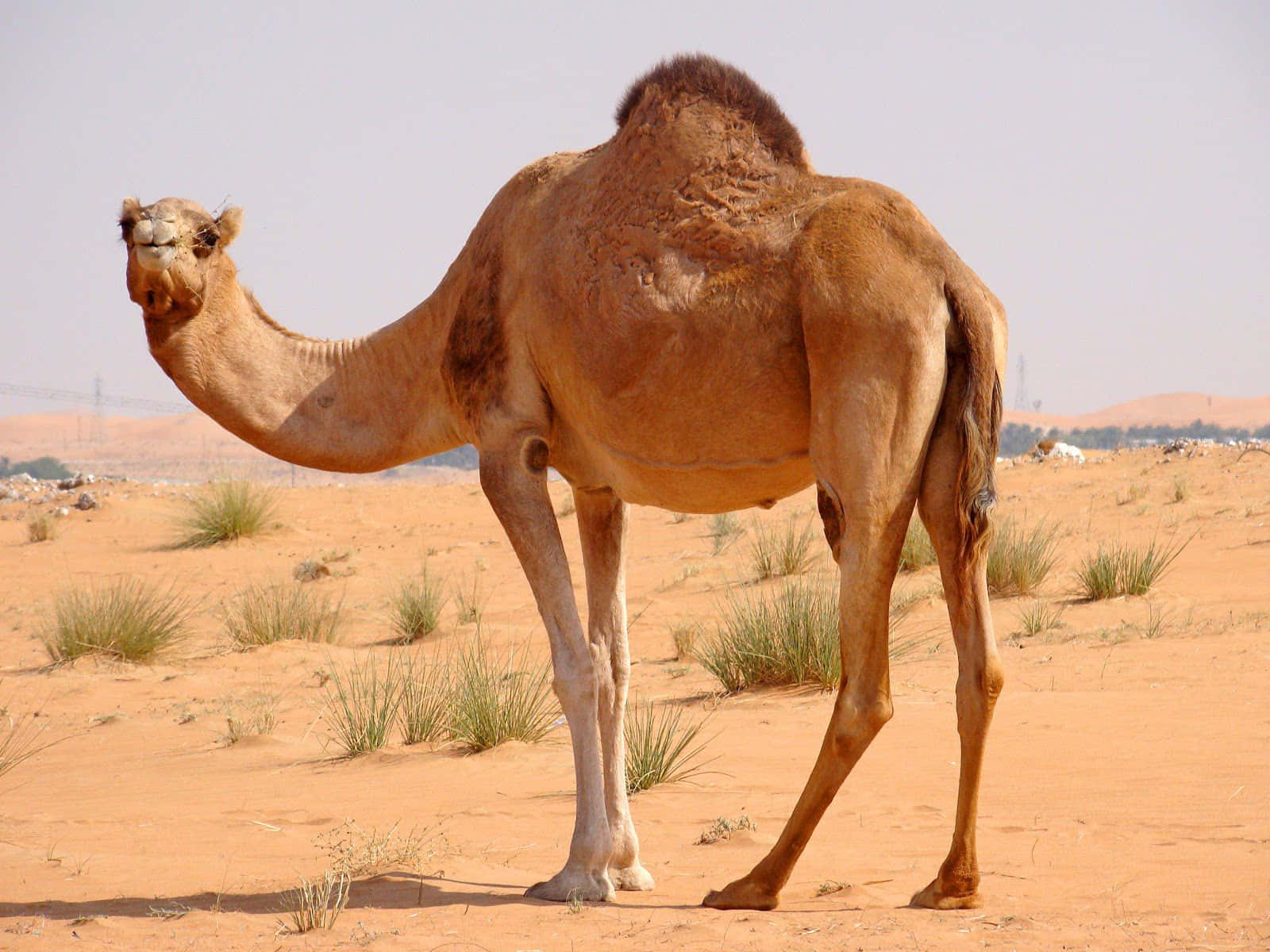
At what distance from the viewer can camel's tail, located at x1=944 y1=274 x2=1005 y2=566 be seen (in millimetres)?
4754

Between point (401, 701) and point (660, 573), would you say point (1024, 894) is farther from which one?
point (660, 573)

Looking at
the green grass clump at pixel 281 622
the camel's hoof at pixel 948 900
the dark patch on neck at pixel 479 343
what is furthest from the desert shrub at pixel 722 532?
the camel's hoof at pixel 948 900

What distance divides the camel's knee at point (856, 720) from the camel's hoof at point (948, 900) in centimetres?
68

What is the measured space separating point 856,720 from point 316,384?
287 cm

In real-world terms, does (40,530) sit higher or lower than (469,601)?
higher

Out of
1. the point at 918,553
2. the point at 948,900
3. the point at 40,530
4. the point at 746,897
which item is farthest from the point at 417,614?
the point at 40,530

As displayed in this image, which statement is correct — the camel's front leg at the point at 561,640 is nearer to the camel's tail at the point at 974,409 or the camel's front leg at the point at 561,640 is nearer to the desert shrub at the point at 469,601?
the camel's tail at the point at 974,409

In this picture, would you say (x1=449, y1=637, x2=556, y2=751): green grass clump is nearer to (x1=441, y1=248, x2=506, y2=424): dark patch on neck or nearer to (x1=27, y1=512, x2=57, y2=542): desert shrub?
(x1=441, y1=248, x2=506, y2=424): dark patch on neck

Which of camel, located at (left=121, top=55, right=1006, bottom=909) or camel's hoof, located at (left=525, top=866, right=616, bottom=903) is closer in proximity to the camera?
camel, located at (left=121, top=55, right=1006, bottom=909)

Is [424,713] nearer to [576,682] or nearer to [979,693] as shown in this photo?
[576,682]

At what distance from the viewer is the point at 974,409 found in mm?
4758

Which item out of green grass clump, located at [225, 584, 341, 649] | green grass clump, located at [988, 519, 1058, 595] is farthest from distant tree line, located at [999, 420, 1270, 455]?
green grass clump, located at [225, 584, 341, 649]

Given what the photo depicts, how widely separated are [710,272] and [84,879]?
3.84 meters

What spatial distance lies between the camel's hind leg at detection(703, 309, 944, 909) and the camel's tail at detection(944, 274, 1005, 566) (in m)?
0.11
